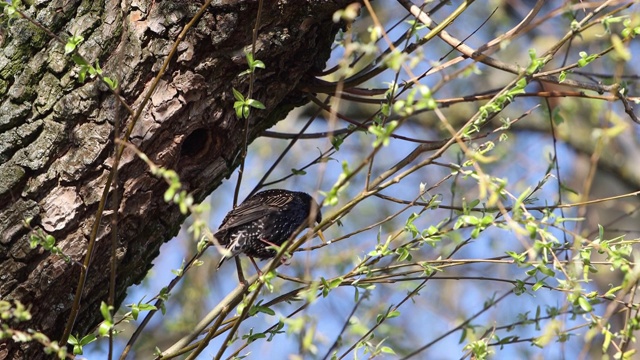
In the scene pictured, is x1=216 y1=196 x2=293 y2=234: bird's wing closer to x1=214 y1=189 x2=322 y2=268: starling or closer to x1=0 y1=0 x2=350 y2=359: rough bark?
x1=214 y1=189 x2=322 y2=268: starling

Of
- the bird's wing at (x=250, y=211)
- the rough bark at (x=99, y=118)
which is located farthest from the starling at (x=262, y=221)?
the rough bark at (x=99, y=118)

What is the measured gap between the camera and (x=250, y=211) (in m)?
4.08

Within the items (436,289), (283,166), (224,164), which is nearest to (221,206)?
(283,166)

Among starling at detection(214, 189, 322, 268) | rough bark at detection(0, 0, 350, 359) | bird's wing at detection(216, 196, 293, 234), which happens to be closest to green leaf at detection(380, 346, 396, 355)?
rough bark at detection(0, 0, 350, 359)

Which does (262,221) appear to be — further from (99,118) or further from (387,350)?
(387,350)

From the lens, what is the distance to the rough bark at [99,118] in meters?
2.63

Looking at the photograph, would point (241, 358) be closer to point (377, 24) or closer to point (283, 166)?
point (377, 24)

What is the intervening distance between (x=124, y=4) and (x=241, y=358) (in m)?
1.38

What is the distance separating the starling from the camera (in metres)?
4.02

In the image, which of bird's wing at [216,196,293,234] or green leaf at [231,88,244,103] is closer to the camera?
green leaf at [231,88,244,103]

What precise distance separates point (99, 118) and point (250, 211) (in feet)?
4.92

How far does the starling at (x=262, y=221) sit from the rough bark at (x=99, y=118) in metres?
1.04

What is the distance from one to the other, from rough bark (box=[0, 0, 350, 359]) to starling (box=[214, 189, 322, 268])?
1.04 m

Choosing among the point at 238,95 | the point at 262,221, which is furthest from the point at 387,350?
the point at 262,221
